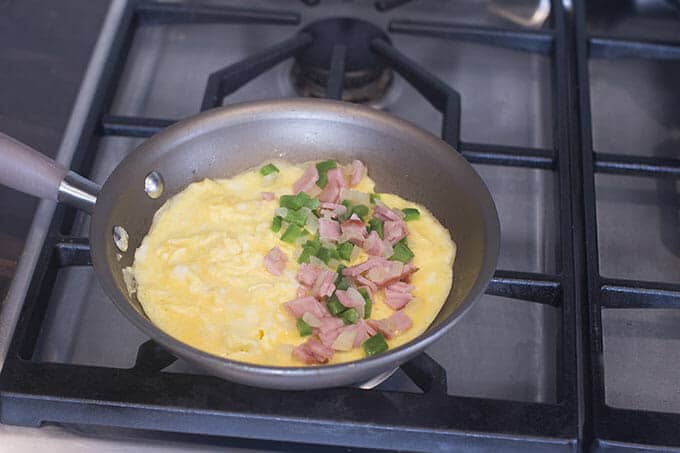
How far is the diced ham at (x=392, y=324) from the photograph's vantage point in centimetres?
87

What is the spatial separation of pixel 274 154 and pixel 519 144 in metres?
0.37

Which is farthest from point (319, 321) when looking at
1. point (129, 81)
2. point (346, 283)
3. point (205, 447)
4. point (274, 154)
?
point (129, 81)

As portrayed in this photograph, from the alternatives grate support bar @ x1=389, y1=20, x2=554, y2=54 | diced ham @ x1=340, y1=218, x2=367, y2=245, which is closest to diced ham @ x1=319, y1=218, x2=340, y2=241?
diced ham @ x1=340, y1=218, x2=367, y2=245

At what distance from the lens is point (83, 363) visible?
95cm

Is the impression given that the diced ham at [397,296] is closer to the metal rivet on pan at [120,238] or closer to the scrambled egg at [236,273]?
the scrambled egg at [236,273]

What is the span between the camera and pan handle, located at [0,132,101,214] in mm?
914

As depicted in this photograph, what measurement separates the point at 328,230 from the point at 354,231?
0.03m

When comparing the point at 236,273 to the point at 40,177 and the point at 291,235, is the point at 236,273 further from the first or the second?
the point at 40,177

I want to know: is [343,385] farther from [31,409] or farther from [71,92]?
[71,92]

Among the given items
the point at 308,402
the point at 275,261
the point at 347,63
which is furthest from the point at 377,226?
the point at 347,63

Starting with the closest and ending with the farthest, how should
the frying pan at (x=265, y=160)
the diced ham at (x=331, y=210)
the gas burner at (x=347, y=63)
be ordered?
1. the frying pan at (x=265, y=160)
2. the diced ham at (x=331, y=210)
3. the gas burner at (x=347, y=63)

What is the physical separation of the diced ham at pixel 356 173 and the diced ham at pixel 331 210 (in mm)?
49

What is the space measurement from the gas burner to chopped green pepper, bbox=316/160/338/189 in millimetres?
221

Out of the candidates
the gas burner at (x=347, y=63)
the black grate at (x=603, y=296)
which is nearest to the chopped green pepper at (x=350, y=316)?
the black grate at (x=603, y=296)
